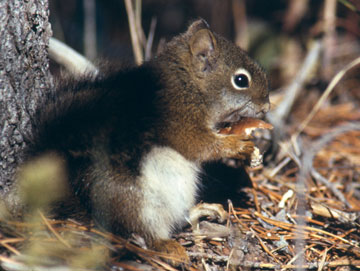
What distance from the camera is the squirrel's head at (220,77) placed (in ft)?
7.57

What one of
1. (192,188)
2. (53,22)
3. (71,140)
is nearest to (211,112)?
(192,188)

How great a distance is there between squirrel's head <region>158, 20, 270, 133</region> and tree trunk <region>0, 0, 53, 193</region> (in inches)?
27.3

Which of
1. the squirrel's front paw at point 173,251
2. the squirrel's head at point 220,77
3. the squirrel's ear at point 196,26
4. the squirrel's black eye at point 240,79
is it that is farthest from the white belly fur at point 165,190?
the squirrel's ear at point 196,26

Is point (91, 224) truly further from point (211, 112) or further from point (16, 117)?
point (211, 112)

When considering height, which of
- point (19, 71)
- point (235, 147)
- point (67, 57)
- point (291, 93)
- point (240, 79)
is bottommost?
point (235, 147)

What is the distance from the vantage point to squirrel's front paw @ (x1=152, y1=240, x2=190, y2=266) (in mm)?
1891

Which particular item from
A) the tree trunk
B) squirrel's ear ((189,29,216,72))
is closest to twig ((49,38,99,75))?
the tree trunk

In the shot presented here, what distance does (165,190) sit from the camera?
201 centimetres

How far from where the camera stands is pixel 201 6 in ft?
18.5

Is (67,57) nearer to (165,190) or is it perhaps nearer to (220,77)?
(220,77)

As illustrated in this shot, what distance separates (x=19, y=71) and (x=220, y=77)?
1.02m

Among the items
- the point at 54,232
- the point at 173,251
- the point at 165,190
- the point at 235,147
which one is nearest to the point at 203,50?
the point at 235,147

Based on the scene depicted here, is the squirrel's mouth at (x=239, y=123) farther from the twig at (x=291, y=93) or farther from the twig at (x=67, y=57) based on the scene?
the twig at (x=67, y=57)

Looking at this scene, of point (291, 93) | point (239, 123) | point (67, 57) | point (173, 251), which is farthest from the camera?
point (291, 93)
